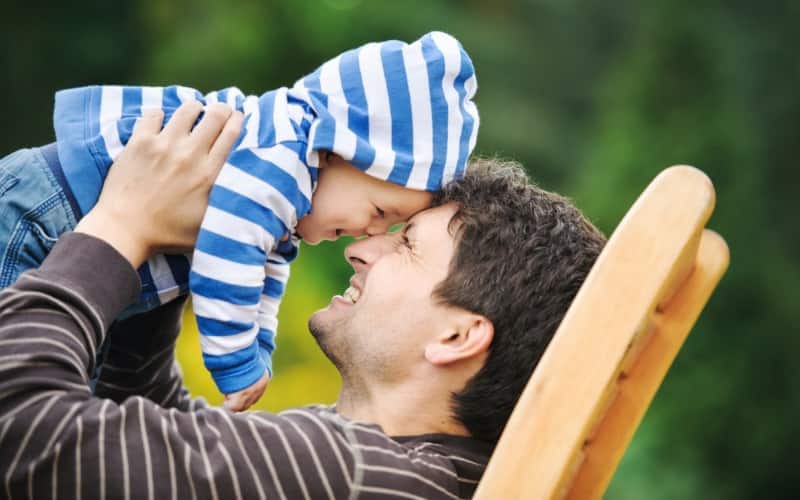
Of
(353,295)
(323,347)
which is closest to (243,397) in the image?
(323,347)

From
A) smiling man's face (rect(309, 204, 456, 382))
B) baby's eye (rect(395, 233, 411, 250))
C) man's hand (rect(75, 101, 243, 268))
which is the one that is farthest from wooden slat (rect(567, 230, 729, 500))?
man's hand (rect(75, 101, 243, 268))

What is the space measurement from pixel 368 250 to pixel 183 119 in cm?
43

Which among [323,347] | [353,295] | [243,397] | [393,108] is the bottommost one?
[243,397]

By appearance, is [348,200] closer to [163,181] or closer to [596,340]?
[163,181]

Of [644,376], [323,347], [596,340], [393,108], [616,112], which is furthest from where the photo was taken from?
[616,112]

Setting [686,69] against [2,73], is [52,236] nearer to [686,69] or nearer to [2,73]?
[686,69]

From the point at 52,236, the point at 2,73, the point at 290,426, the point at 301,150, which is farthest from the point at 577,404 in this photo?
the point at 2,73

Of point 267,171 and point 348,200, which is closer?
point 267,171

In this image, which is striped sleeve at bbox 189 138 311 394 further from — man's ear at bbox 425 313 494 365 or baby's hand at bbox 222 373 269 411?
man's ear at bbox 425 313 494 365

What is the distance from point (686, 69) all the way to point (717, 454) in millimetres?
2235

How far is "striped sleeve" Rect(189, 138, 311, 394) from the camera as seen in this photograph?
1824 millimetres

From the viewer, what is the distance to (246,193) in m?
1.83

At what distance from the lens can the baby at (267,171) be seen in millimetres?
1828

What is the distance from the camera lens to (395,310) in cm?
196
